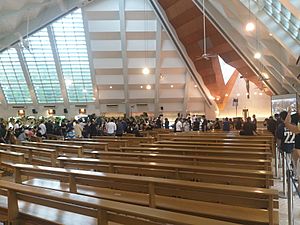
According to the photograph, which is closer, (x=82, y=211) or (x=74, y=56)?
(x=82, y=211)

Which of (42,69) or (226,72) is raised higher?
(42,69)

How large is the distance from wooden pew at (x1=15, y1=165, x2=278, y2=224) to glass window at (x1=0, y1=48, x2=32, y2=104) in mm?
19927

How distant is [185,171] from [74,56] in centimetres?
1967

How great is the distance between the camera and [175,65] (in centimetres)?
2261

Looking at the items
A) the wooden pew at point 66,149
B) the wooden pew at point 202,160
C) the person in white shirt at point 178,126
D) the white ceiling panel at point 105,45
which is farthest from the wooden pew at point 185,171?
the white ceiling panel at point 105,45

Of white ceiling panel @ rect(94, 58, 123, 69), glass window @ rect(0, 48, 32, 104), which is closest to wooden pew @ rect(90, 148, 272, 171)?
white ceiling panel @ rect(94, 58, 123, 69)

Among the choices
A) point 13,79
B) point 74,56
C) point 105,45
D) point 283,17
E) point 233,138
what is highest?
point 105,45

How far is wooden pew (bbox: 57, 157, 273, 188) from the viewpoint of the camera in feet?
11.2

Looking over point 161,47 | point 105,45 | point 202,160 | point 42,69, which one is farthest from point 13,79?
point 202,160

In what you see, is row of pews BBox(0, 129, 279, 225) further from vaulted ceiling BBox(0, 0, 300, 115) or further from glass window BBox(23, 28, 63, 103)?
glass window BBox(23, 28, 63, 103)

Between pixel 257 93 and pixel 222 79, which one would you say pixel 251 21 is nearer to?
pixel 222 79

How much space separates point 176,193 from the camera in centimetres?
326

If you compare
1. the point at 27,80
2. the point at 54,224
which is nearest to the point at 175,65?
the point at 27,80

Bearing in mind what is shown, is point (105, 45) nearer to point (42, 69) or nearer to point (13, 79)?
point (42, 69)
